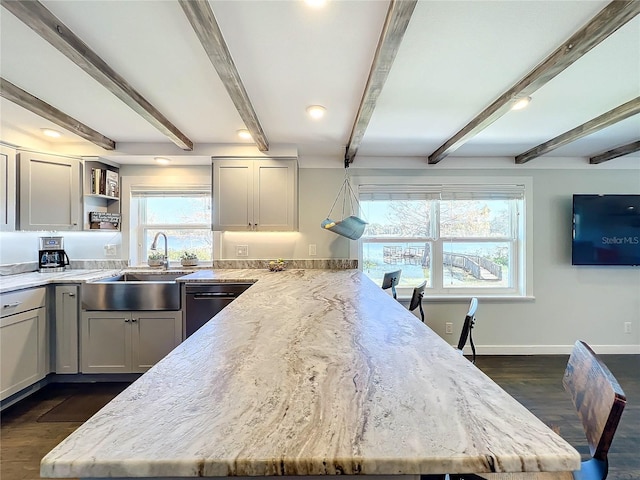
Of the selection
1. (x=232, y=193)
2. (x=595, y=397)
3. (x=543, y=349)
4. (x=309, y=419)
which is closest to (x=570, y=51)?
(x=595, y=397)

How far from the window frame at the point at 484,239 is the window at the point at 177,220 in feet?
5.57

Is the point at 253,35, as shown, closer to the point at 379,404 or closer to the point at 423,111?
the point at 423,111

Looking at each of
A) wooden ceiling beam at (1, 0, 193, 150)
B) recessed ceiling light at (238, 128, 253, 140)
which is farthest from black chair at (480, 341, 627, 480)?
recessed ceiling light at (238, 128, 253, 140)

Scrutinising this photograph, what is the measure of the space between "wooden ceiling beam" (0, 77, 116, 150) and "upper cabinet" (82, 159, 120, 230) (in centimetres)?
28

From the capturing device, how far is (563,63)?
1479 mm

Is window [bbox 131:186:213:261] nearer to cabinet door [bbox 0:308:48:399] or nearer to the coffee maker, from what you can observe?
the coffee maker

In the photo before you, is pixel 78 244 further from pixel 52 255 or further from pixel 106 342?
pixel 106 342

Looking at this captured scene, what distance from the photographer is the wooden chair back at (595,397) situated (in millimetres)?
794

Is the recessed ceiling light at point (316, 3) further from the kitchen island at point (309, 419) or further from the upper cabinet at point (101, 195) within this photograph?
the upper cabinet at point (101, 195)

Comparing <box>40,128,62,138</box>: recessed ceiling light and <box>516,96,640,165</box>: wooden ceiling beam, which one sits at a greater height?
<box>40,128,62,138</box>: recessed ceiling light

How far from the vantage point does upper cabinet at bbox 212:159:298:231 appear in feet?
9.90

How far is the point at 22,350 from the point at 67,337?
296 millimetres

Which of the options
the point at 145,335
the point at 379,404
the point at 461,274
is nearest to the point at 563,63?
the point at 379,404

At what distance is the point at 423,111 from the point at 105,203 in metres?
3.27
